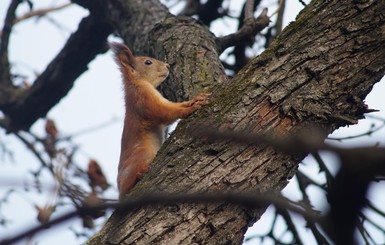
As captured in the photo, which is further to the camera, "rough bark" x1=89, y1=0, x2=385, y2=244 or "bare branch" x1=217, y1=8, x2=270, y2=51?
"bare branch" x1=217, y1=8, x2=270, y2=51

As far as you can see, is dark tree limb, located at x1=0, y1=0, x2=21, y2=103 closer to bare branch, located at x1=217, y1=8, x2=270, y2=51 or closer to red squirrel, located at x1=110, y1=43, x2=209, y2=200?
red squirrel, located at x1=110, y1=43, x2=209, y2=200

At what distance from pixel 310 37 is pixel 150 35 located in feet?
6.60

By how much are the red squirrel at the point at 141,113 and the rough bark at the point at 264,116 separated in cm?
73

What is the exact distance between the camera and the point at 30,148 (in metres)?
5.43

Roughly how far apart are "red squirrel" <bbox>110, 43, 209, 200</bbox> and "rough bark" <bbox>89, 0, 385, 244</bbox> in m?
0.73

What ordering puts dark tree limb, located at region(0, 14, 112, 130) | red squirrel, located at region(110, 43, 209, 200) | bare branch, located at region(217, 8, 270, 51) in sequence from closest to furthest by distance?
red squirrel, located at region(110, 43, 209, 200), bare branch, located at region(217, 8, 270, 51), dark tree limb, located at region(0, 14, 112, 130)

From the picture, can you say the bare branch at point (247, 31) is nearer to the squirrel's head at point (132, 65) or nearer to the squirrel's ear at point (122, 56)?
the squirrel's head at point (132, 65)

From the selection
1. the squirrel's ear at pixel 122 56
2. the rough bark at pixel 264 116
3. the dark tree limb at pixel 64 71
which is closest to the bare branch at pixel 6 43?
the dark tree limb at pixel 64 71

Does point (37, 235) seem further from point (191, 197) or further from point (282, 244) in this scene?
point (282, 244)

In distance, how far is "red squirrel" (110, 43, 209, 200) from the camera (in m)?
3.50

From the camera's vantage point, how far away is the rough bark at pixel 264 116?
210cm

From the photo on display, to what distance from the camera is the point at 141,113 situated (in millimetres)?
4004

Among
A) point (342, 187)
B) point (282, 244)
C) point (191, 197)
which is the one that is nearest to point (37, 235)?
point (191, 197)

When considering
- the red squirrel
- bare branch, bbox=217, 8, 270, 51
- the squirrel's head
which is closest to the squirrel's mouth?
the red squirrel
